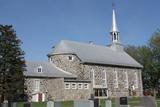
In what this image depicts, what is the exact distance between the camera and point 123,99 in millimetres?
23297

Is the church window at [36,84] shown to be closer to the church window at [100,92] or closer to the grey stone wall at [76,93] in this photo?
the grey stone wall at [76,93]

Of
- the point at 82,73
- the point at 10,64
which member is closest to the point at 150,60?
the point at 82,73

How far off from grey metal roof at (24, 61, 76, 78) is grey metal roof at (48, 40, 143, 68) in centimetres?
361

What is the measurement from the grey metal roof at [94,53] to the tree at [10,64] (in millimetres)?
20716

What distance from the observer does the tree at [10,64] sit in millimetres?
45688

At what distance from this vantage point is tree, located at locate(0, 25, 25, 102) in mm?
45688

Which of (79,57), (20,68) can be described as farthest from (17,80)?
(79,57)

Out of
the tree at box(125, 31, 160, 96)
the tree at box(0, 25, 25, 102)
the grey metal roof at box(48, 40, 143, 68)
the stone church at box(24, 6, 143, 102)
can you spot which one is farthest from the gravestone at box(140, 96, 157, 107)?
the tree at box(125, 31, 160, 96)

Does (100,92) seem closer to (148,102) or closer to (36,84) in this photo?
(36,84)

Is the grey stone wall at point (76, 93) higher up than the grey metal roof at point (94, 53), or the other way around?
the grey metal roof at point (94, 53)

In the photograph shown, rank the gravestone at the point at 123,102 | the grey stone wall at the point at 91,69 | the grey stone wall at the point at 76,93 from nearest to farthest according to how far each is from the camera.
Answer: the gravestone at the point at 123,102
the grey stone wall at the point at 76,93
the grey stone wall at the point at 91,69

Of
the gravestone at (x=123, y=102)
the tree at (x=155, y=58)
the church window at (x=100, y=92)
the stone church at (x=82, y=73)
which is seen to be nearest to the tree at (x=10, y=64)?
the stone church at (x=82, y=73)

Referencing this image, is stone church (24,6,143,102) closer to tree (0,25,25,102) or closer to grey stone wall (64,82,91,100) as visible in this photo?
grey stone wall (64,82,91,100)

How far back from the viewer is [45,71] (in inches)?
2454
